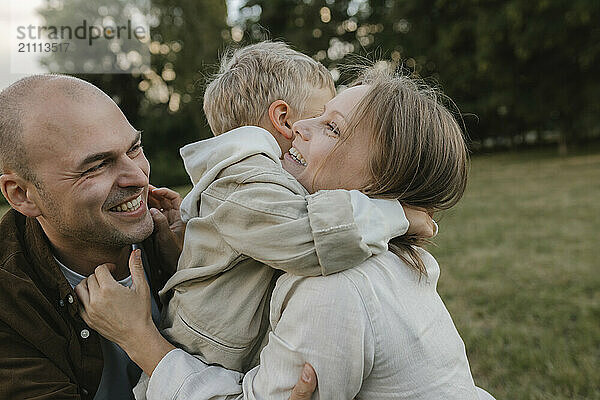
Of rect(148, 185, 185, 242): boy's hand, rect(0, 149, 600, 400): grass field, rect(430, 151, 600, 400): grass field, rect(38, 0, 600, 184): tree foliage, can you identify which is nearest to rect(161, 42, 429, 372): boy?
rect(148, 185, 185, 242): boy's hand

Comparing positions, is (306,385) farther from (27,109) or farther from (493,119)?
(493,119)

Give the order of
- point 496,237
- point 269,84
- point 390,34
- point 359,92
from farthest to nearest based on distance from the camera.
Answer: point 390,34, point 496,237, point 269,84, point 359,92

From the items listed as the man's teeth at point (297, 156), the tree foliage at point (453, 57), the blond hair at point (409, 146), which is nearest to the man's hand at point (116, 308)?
the man's teeth at point (297, 156)

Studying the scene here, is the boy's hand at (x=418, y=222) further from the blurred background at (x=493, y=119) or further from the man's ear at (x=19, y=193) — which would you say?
the man's ear at (x=19, y=193)

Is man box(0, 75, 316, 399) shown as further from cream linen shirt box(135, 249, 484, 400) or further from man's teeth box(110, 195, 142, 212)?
cream linen shirt box(135, 249, 484, 400)

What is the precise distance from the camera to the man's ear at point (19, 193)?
2412mm

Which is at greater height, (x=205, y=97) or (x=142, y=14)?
(x=205, y=97)

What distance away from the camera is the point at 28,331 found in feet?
7.13

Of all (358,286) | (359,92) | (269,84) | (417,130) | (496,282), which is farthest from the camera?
(496,282)

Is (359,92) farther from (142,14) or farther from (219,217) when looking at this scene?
(142,14)

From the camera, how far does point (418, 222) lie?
208 cm

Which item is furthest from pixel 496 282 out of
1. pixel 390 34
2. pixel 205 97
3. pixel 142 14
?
pixel 390 34

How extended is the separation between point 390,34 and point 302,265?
104 feet

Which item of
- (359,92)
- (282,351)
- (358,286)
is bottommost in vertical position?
(282,351)
